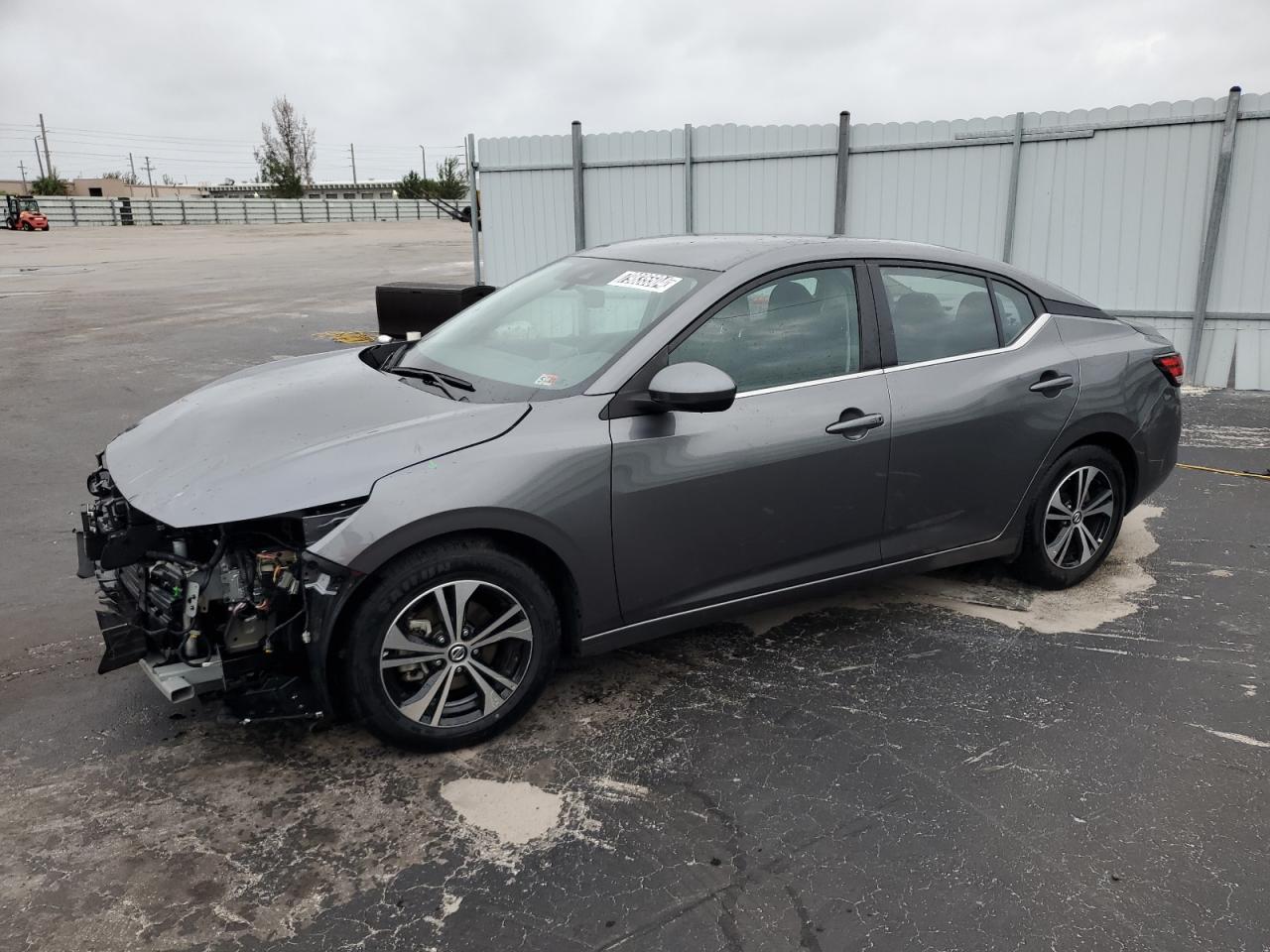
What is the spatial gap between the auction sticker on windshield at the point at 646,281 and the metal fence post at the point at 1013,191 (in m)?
7.27

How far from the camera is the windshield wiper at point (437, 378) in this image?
368cm

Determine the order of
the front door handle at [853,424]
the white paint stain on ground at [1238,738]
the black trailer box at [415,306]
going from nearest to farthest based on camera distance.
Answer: the white paint stain on ground at [1238,738], the front door handle at [853,424], the black trailer box at [415,306]

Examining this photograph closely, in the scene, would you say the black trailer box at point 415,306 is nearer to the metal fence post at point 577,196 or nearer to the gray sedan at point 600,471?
the metal fence post at point 577,196

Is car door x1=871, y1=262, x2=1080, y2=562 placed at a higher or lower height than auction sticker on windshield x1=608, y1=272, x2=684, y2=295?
lower

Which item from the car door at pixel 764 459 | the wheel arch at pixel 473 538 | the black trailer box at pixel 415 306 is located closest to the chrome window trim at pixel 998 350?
the car door at pixel 764 459

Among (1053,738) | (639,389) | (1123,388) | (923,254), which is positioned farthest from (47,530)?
(1123,388)

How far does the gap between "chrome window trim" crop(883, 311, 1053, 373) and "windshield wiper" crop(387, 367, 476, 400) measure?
1642 mm

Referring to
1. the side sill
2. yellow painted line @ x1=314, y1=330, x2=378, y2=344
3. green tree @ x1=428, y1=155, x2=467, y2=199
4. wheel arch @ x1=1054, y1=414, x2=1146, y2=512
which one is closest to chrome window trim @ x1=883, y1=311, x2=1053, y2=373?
wheel arch @ x1=1054, y1=414, x2=1146, y2=512

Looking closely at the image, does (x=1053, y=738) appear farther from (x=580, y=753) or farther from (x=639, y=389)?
(x=639, y=389)

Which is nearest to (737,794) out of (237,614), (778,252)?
(237,614)

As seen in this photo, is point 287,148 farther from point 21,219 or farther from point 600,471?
point 600,471

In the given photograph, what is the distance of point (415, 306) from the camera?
351 inches

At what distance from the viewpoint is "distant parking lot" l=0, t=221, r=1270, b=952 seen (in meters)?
2.58

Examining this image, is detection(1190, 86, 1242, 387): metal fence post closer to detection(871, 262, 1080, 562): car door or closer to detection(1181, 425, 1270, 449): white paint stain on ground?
detection(1181, 425, 1270, 449): white paint stain on ground
